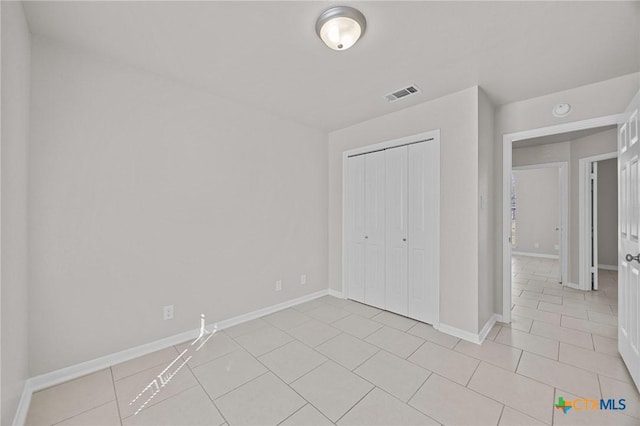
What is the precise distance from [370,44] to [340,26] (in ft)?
1.18

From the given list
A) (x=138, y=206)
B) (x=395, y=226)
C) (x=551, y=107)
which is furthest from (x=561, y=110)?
(x=138, y=206)

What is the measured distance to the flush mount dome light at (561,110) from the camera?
8.79 ft

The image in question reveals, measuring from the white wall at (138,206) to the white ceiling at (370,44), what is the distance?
30 centimetres

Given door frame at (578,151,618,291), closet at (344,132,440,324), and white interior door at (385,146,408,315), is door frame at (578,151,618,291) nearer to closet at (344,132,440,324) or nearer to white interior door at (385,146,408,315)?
closet at (344,132,440,324)

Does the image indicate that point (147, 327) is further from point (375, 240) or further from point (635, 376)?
point (635, 376)

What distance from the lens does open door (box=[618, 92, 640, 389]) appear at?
192 centimetres

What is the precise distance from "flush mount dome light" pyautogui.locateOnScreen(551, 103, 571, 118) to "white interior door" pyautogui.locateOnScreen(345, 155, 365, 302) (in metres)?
2.09

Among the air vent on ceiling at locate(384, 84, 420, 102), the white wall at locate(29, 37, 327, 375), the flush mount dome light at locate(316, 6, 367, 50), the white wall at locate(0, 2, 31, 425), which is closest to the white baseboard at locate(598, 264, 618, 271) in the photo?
the air vent on ceiling at locate(384, 84, 420, 102)

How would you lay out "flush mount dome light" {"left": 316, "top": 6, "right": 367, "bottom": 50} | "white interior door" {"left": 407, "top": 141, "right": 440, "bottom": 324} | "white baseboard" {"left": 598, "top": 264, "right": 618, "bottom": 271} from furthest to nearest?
"white baseboard" {"left": 598, "top": 264, "right": 618, "bottom": 271}, "white interior door" {"left": 407, "top": 141, "right": 440, "bottom": 324}, "flush mount dome light" {"left": 316, "top": 6, "right": 367, "bottom": 50}

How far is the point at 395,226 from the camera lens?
3.32 m

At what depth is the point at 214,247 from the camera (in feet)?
9.37

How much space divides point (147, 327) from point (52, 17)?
2422 mm

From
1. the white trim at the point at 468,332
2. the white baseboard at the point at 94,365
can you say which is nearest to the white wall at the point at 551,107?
the white trim at the point at 468,332

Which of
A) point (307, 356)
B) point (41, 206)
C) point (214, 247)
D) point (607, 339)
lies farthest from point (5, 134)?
point (607, 339)
